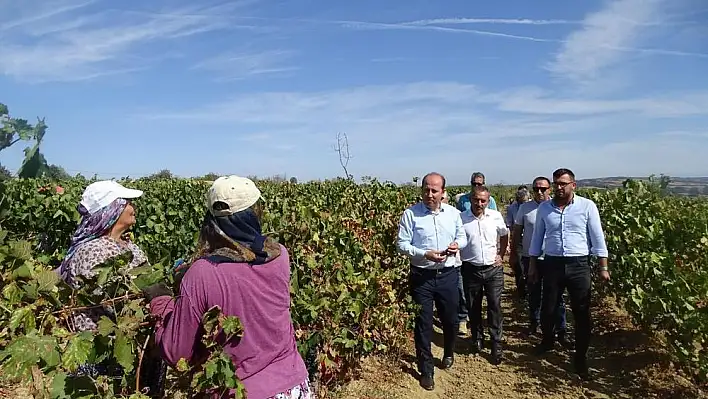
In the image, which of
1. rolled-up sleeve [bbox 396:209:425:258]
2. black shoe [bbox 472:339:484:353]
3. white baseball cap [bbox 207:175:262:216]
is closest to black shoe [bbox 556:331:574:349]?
black shoe [bbox 472:339:484:353]

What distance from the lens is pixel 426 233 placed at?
15.5ft

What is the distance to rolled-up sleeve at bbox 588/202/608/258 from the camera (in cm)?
481

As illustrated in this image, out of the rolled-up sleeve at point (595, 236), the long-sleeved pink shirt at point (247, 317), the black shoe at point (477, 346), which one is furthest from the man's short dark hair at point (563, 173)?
the long-sleeved pink shirt at point (247, 317)

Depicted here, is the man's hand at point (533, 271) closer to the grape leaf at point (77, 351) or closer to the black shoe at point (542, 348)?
the black shoe at point (542, 348)

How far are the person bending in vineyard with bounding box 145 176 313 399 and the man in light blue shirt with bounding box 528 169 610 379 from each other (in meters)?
3.33

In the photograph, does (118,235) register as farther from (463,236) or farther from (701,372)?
(701,372)

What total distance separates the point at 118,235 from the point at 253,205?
83 centimetres

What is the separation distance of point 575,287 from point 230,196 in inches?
146

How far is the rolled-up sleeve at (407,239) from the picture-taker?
184 inches

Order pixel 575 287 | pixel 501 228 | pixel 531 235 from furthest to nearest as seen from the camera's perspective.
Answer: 1. pixel 531 235
2. pixel 501 228
3. pixel 575 287

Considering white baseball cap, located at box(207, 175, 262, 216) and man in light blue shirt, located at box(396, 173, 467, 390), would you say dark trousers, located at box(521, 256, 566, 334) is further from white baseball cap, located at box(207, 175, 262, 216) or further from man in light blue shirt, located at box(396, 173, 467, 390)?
white baseball cap, located at box(207, 175, 262, 216)

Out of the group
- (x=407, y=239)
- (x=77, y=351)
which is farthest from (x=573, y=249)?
(x=77, y=351)

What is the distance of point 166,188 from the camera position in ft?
36.1

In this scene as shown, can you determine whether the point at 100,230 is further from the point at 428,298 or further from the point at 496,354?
the point at 496,354
